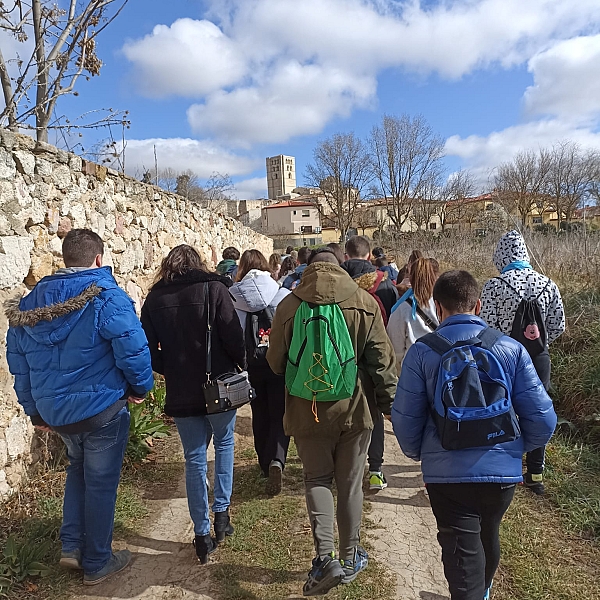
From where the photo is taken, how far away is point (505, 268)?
12.4 ft

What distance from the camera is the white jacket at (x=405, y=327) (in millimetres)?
3750

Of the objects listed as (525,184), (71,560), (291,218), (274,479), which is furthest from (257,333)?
(291,218)

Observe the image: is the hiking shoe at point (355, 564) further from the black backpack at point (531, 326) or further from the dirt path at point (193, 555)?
Result: the black backpack at point (531, 326)

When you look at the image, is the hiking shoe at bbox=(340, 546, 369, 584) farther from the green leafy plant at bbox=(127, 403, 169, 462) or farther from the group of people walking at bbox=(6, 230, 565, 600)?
the green leafy plant at bbox=(127, 403, 169, 462)

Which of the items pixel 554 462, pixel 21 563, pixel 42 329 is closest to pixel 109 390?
pixel 42 329

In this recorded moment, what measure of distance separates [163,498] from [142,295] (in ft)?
9.25

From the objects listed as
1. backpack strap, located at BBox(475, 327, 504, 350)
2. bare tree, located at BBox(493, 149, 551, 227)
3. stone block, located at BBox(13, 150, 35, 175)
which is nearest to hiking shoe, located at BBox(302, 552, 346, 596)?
backpack strap, located at BBox(475, 327, 504, 350)

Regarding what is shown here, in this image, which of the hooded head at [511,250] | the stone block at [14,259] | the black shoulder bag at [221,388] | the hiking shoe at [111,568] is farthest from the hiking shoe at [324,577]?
the stone block at [14,259]

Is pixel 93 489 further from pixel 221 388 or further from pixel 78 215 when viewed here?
pixel 78 215

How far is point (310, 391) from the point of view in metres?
2.60

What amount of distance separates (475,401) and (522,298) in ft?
6.14

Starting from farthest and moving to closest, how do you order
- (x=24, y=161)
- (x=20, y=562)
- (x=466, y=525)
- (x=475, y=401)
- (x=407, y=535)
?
1. (x=24, y=161)
2. (x=407, y=535)
3. (x=20, y=562)
4. (x=466, y=525)
5. (x=475, y=401)

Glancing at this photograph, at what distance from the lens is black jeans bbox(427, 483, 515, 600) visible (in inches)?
82.3

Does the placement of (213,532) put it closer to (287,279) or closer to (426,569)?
(426,569)
